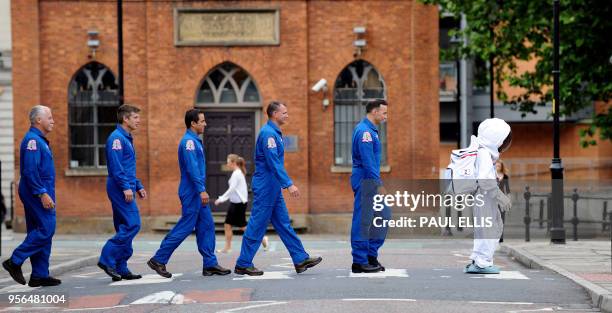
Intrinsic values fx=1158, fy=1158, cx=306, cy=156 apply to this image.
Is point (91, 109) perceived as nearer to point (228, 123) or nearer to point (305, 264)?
point (228, 123)

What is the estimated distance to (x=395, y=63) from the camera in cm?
2686

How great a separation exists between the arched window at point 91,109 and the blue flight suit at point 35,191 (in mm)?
14026

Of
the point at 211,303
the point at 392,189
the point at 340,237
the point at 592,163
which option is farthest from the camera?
the point at 592,163

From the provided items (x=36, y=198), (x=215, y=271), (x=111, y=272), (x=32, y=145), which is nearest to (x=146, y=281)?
(x=111, y=272)

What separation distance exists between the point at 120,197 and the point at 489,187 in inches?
169

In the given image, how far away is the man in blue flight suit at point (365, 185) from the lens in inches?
532

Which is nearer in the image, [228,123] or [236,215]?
[236,215]

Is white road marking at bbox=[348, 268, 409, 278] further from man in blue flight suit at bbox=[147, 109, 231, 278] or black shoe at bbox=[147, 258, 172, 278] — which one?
black shoe at bbox=[147, 258, 172, 278]

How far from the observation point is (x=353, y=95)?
88.9 ft

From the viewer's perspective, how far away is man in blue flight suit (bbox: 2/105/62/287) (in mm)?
12836

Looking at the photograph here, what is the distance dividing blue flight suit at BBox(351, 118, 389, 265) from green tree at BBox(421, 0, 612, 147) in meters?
11.6

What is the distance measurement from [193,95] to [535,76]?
25.9 feet

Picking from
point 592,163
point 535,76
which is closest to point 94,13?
point 535,76

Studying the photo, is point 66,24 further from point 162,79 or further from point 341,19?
point 341,19
